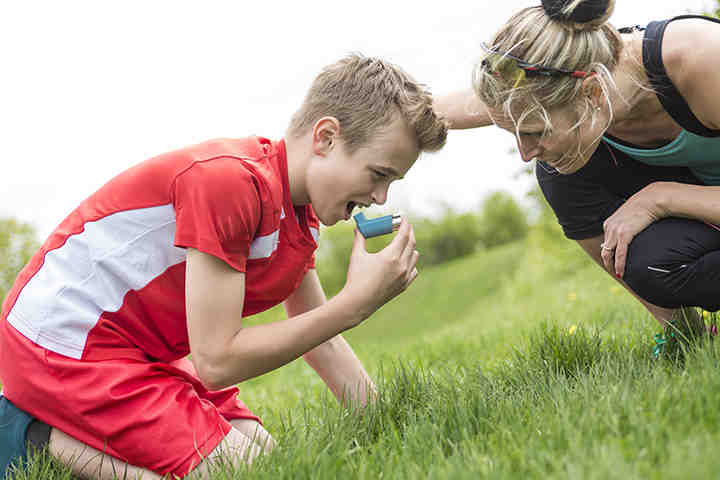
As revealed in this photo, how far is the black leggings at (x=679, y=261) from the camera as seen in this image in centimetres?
214

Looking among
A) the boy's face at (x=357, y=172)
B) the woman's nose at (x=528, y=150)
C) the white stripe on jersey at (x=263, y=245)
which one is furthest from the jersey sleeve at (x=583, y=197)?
the white stripe on jersey at (x=263, y=245)

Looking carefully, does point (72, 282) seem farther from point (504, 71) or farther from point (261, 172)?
point (504, 71)

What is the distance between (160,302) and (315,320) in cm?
53

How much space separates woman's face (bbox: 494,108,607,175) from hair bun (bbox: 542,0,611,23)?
0.94ft

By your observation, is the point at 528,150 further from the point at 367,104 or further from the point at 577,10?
the point at 367,104

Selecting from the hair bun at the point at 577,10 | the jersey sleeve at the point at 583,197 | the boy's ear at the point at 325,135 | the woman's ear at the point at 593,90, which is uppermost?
the hair bun at the point at 577,10

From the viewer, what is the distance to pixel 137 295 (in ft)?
6.66

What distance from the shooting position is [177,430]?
1931 mm

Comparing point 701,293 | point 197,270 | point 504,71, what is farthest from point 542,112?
point 197,270

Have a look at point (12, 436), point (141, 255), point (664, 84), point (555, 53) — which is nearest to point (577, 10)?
point (555, 53)

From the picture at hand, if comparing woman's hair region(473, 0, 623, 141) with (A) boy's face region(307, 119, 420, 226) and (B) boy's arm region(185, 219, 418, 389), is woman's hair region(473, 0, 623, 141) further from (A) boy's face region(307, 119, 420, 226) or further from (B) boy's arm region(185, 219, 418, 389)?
(B) boy's arm region(185, 219, 418, 389)

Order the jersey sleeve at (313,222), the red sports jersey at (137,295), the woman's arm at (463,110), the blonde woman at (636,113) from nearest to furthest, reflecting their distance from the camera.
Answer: the red sports jersey at (137,295) → the blonde woman at (636,113) → the jersey sleeve at (313,222) → the woman's arm at (463,110)

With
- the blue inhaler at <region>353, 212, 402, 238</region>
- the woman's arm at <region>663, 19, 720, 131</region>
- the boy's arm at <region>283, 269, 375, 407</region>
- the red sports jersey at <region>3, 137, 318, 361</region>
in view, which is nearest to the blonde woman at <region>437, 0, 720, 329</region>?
the woman's arm at <region>663, 19, 720, 131</region>

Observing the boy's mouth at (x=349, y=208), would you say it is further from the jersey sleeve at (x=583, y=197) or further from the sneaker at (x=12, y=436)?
the sneaker at (x=12, y=436)
